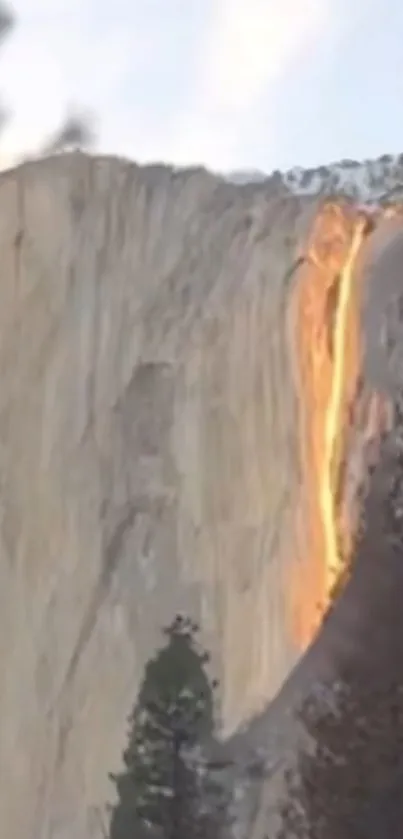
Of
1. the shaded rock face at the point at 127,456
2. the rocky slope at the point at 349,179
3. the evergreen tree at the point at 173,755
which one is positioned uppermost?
the rocky slope at the point at 349,179

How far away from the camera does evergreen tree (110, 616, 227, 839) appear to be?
111cm

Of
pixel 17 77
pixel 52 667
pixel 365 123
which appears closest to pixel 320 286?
pixel 365 123

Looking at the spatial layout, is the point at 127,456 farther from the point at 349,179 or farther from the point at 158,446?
the point at 349,179

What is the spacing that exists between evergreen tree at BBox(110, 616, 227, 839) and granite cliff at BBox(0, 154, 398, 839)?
1 cm

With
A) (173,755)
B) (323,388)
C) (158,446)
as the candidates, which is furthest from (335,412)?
(173,755)

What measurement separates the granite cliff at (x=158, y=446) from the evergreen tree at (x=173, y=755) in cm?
1

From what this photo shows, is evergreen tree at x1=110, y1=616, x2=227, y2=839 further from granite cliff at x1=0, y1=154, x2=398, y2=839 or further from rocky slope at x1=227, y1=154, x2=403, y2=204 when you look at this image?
rocky slope at x1=227, y1=154, x2=403, y2=204

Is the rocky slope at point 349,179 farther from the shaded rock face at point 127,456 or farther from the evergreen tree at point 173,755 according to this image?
the evergreen tree at point 173,755

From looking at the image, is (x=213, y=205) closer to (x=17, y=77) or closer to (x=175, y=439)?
(x=175, y=439)

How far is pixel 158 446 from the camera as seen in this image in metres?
1.16

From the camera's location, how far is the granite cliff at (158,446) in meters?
1.12

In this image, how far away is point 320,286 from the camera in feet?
3.75

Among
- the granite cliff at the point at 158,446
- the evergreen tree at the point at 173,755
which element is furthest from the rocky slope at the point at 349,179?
the evergreen tree at the point at 173,755

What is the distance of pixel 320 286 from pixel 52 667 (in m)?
0.33
